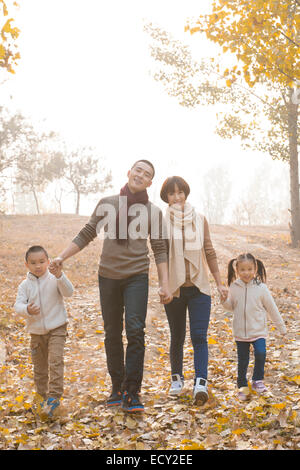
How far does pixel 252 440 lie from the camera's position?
12.3 feet

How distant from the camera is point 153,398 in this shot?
510 cm

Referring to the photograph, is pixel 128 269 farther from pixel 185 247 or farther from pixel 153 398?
pixel 153 398

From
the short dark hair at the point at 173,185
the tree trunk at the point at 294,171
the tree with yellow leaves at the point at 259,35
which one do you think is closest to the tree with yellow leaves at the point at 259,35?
the tree with yellow leaves at the point at 259,35

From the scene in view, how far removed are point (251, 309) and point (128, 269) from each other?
1.50 m

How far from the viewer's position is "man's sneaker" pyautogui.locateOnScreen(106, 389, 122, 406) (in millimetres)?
4662

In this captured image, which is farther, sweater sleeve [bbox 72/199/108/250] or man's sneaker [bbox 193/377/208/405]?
sweater sleeve [bbox 72/199/108/250]

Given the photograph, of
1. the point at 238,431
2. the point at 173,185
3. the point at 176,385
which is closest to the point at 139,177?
the point at 173,185

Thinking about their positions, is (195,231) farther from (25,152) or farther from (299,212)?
(25,152)

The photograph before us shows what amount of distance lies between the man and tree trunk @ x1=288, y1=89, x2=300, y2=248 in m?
14.5

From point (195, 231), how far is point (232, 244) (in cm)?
1746

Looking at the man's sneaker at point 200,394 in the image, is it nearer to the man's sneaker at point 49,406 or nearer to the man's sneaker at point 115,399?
the man's sneaker at point 115,399

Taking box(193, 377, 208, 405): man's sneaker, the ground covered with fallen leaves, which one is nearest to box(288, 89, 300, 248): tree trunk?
the ground covered with fallen leaves

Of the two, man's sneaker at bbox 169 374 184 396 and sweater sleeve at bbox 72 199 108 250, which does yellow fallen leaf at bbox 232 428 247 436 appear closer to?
man's sneaker at bbox 169 374 184 396

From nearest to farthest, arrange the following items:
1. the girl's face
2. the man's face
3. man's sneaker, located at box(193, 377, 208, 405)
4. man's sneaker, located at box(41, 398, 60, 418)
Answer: man's sneaker, located at box(41, 398, 60, 418) < man's sneaker, located at box(193, 377, 208, 405) < the man's face < the girl's face
